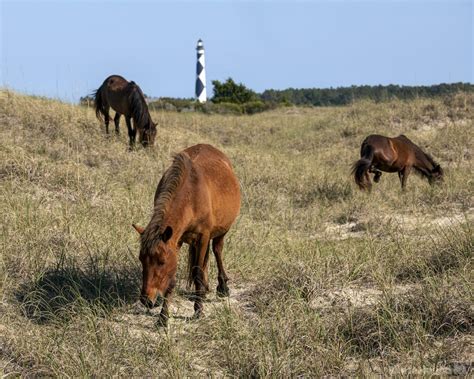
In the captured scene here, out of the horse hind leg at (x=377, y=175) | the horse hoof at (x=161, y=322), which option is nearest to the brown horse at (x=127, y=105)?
the horse hind leg at (x=377, y=175)

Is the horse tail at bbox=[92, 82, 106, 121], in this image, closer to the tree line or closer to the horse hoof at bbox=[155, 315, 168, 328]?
the tree line

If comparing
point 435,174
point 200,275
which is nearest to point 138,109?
point 435,174

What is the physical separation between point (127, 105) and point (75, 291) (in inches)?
357

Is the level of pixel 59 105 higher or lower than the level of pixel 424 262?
higher

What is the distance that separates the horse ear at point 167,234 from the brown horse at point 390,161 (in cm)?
794

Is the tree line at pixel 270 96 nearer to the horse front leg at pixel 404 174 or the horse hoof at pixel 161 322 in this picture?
the horse front leg at pixel 404 174

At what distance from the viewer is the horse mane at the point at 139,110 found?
13.6 m

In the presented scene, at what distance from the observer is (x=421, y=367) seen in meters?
3.75

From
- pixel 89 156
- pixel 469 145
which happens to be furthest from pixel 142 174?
pixel 469 145

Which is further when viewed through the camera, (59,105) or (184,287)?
(59,105)

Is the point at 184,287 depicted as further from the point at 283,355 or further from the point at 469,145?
the point at 469,145

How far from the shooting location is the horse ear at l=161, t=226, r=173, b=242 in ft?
15.2

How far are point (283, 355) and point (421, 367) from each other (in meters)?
0.85

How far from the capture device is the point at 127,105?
46.2ft
